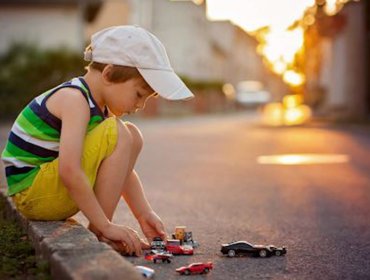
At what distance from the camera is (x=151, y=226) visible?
4047 mm

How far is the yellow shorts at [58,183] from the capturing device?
11.5ft

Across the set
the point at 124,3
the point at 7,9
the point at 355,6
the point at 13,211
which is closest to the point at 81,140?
the point at 13,211

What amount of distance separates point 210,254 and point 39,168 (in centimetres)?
92

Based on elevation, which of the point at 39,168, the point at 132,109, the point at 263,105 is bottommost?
the point at 263,105

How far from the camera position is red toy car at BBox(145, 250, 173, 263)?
3.50 meters

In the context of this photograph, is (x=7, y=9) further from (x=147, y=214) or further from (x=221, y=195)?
(x=147, y=214)

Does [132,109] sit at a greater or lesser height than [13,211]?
greater

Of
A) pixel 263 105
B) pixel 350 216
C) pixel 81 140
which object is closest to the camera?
pixel 81 140

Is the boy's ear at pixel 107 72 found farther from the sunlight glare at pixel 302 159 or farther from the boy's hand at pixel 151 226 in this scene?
the sunlight glare at pixel 302 159

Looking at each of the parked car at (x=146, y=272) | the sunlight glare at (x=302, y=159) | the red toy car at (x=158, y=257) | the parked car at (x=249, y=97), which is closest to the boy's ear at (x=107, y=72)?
the red toy car at (x=158, y=257)

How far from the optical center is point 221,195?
21.6 feet

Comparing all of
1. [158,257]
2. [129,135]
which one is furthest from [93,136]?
[158,257]

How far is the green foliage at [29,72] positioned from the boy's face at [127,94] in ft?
61.8

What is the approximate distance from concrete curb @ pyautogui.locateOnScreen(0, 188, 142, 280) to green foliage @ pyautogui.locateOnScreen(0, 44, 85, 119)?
1891cm
